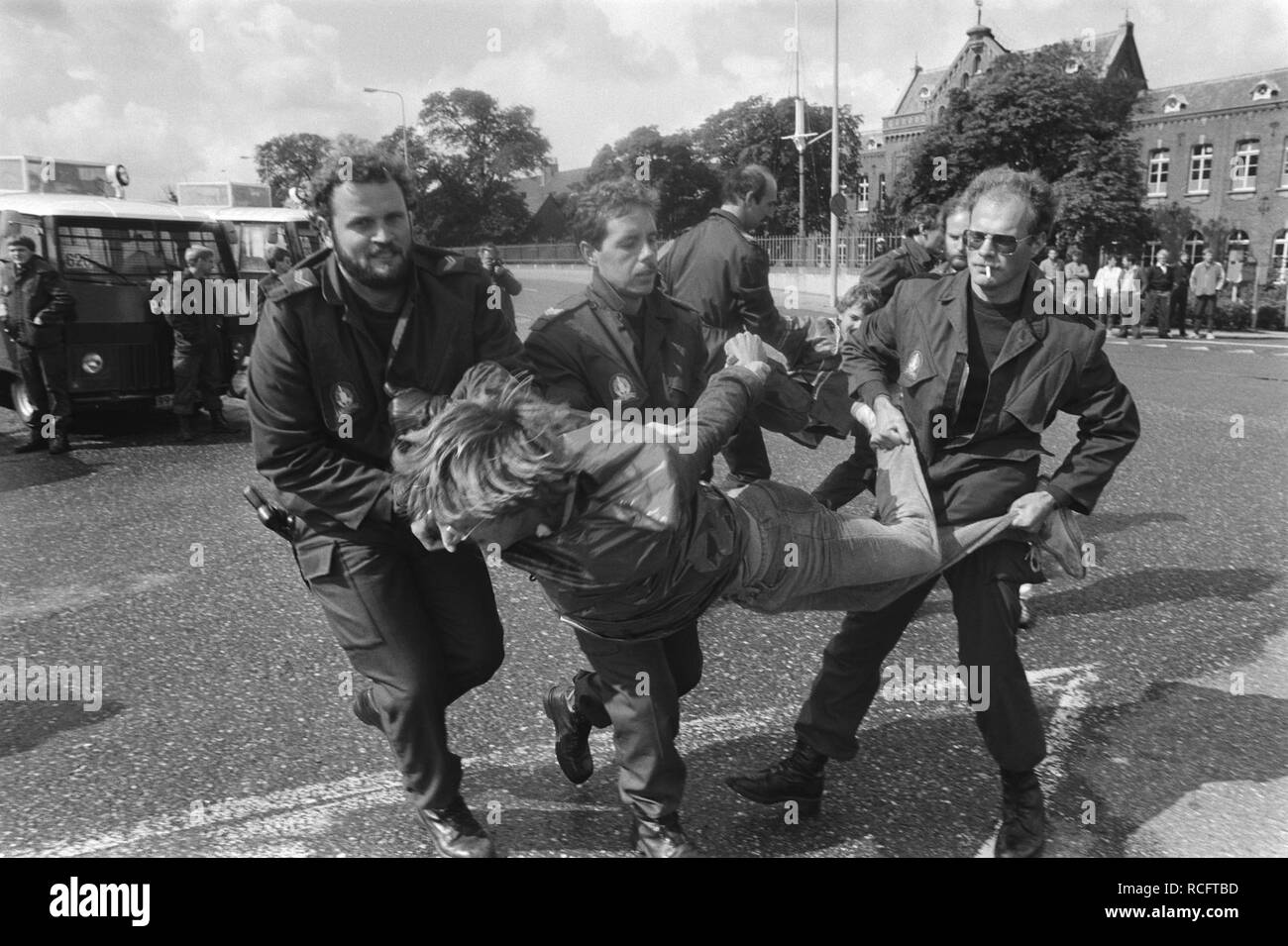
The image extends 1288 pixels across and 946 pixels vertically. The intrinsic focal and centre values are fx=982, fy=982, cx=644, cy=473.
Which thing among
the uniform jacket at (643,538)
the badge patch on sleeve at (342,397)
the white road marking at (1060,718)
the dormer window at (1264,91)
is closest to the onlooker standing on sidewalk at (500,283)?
the badge patch on sleeve at (342,397)

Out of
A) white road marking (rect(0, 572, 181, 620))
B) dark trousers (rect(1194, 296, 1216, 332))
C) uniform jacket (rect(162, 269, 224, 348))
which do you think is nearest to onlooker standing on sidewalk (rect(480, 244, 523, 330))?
white road marking (rect(0, 572, 181, 620))

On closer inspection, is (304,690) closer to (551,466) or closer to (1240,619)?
(551,466)

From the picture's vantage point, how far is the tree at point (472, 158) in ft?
205

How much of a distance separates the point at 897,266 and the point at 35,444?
9090mm

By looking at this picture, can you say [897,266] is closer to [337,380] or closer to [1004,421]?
[1004,421]

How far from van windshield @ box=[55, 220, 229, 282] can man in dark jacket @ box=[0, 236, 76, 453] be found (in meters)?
0.55

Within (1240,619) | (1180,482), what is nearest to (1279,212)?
(1180,482)

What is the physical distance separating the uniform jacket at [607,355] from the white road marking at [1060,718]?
176 centimetres

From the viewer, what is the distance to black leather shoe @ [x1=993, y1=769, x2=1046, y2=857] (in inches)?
116

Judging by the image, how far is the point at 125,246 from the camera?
36.1 feet

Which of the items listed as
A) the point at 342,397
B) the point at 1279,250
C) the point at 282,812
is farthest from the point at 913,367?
the point at 1279,250

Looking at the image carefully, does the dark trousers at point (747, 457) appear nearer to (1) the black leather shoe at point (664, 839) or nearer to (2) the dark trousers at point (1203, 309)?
(1) the black leather shoe at point (664, 839)

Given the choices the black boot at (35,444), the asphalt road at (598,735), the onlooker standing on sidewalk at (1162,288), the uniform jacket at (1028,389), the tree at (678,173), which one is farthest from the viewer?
the tree at (678,173)
